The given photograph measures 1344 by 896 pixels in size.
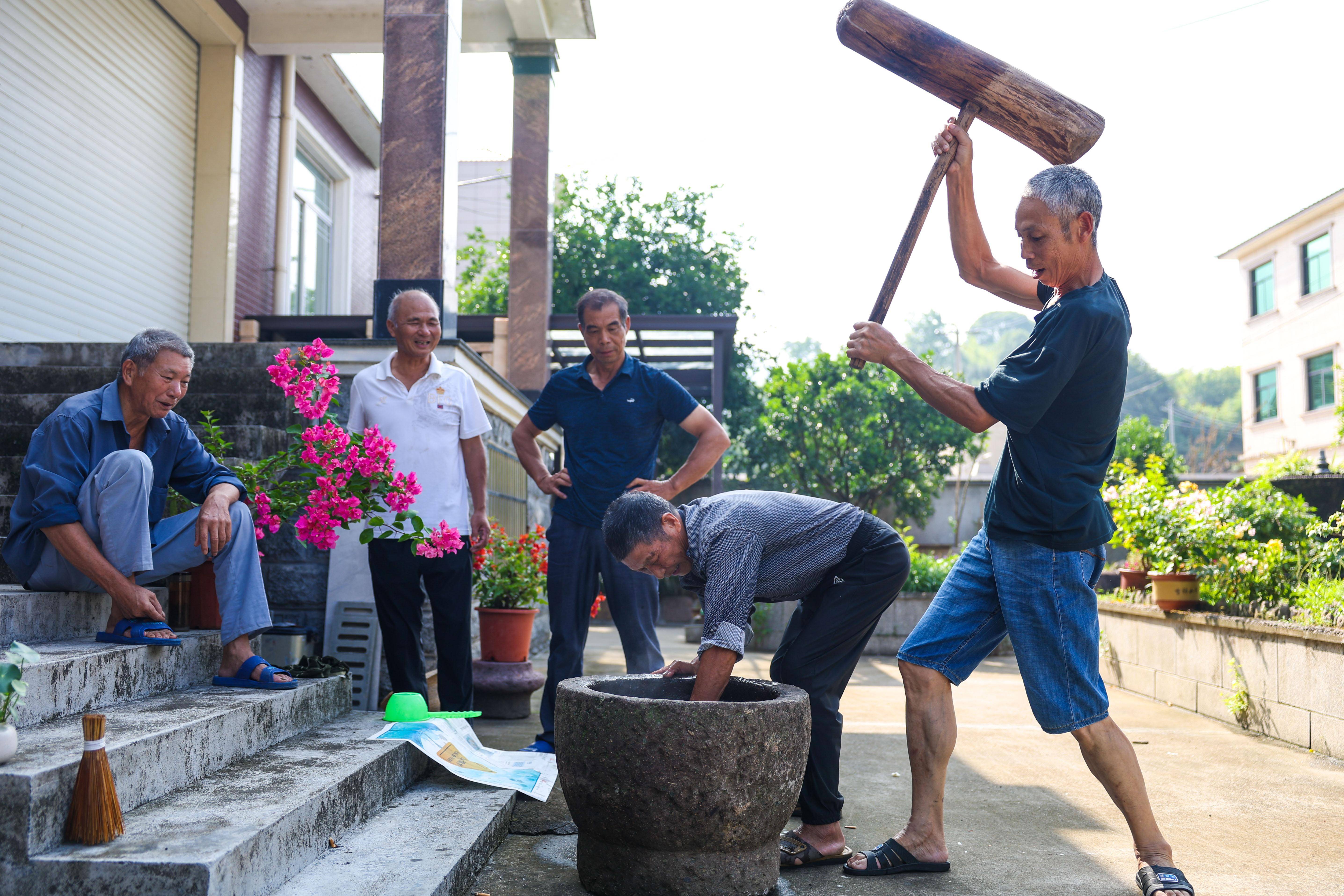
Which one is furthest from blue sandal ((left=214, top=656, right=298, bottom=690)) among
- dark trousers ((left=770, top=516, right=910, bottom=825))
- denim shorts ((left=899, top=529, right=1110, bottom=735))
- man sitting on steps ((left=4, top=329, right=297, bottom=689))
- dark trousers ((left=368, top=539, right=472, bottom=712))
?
denim shorts ((left=899, top=529, right=1110, bottom=735))

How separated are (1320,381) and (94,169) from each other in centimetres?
2549

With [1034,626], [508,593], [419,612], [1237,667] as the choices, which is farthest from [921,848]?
[1237,667]

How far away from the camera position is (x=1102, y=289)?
9.14ft

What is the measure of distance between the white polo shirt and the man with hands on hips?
348mm

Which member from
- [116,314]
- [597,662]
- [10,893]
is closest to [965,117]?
[10,893]

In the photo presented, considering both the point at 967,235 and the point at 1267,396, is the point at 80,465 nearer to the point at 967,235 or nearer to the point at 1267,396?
the point at 967,235

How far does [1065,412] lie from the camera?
2781 mm

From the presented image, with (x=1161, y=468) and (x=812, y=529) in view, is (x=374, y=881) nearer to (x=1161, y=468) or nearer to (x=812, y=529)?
(x=812, y=529)

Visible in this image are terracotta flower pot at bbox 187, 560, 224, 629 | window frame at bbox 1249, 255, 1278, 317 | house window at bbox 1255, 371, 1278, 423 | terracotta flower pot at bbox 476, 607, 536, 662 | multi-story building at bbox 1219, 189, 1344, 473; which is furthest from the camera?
house window at bbox 1255, 371, 1278, 423

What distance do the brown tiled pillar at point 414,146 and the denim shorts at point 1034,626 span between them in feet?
11.6

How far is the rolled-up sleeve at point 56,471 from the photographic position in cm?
294

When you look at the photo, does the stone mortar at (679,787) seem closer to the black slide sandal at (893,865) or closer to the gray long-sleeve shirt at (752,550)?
the gray long-sleeve shirt at (752,550)

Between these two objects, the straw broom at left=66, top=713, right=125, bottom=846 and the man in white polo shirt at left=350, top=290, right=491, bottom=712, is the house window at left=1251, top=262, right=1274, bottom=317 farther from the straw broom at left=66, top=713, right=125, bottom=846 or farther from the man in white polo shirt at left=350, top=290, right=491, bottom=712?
the straw broom at left=66, top=713, right=125, bottom=846

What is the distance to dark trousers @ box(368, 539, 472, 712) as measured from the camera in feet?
12.9
